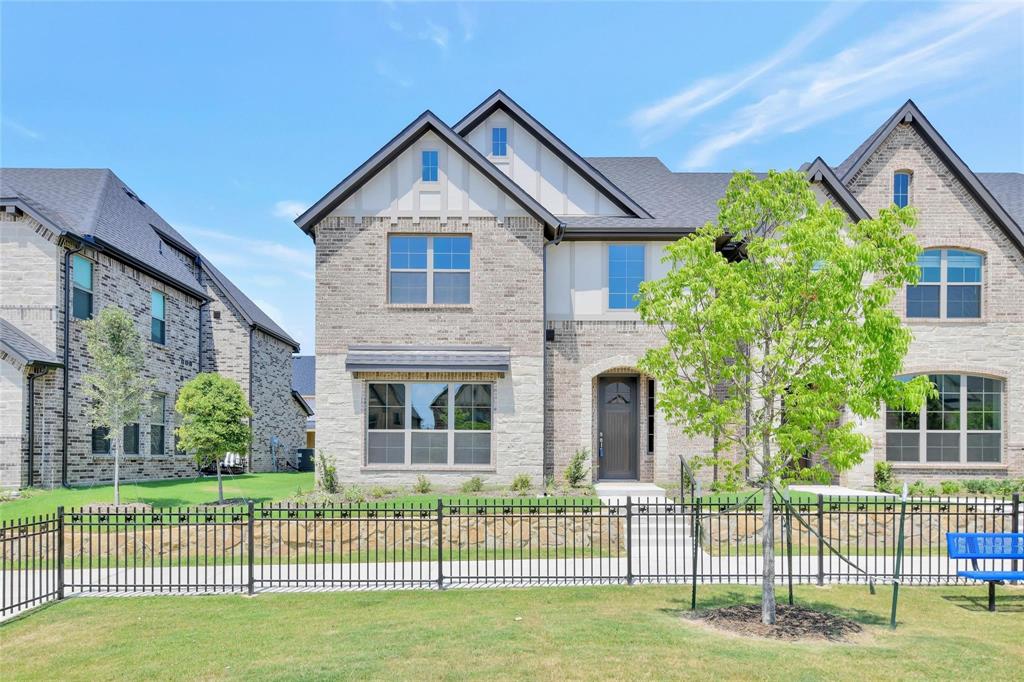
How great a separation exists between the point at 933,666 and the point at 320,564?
30.3ft

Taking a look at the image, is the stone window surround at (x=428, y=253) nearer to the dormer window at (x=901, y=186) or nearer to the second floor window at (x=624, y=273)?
the second floor window at (x=624, y=273)

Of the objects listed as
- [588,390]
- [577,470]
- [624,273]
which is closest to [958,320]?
[624,273]

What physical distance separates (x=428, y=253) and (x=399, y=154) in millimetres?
2538

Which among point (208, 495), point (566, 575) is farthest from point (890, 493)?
point (208, 495)

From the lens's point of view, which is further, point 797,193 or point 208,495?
point 208,495

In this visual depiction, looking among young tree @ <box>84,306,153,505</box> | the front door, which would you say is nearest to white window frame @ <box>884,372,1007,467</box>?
the front door

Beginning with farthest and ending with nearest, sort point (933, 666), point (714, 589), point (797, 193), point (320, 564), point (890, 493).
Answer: point (890, 493) → point (320, 564) → point (714, 589) → point (797, 193) → point (933, 666)

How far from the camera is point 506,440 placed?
1822cm

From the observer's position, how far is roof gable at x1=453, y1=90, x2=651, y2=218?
782 inches

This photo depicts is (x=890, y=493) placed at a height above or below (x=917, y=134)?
below

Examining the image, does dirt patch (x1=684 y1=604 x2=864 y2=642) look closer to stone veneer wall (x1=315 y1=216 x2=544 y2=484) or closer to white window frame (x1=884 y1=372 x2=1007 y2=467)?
stone veneer wall (x1=315 y1=216 x2=544 y2=484)

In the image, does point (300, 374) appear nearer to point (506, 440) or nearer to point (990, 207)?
point (506, 440)

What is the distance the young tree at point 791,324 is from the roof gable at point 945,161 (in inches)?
445

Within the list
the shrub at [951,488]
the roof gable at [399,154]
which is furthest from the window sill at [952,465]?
the roof gable at [399,154]
